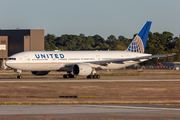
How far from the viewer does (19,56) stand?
48.8 m

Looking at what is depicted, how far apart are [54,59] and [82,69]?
207 inches

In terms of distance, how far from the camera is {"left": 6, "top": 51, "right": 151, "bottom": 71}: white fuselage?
48.6 meters

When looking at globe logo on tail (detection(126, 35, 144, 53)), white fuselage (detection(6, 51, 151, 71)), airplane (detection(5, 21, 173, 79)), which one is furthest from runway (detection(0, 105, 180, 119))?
globe logo on tail (detection(126, 35, 144, 53))

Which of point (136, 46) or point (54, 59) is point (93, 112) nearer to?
point (54, 59)

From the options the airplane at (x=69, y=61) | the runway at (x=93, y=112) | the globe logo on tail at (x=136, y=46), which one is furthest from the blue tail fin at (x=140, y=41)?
the runway at (x=93, y=112)

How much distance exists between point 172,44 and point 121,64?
93.0 m

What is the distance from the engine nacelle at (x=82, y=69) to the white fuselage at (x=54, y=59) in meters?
1.99

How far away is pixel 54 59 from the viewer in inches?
1976

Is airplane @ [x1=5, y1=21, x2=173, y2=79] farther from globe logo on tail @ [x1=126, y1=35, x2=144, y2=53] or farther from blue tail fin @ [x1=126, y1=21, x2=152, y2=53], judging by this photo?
blue tail fin @ [x1=126, y1=21, x2=152, y2=53]

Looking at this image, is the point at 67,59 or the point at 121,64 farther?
the point at 121,64

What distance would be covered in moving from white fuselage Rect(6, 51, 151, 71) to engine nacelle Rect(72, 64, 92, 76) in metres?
1.99

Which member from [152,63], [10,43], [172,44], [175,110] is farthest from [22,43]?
[175,110]

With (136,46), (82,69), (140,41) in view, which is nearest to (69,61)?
(82,69)
